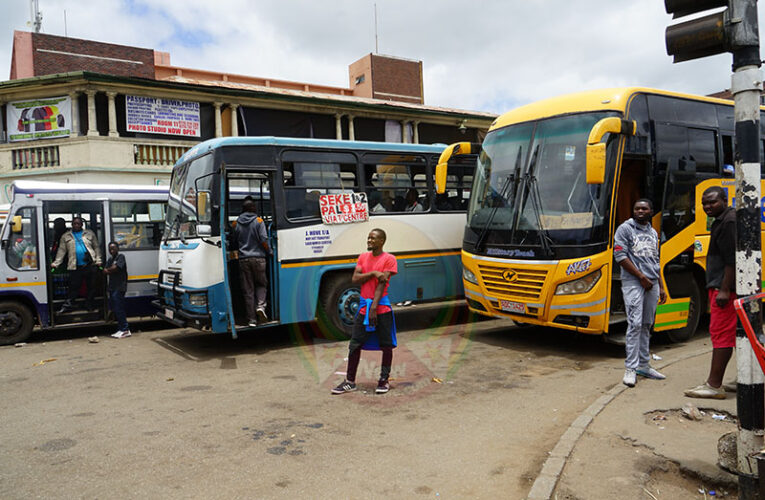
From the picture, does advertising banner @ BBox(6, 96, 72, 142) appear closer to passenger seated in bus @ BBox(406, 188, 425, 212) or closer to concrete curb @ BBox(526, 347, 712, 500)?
passenger seated in bus @ BBox(406, 188, 425, 212)

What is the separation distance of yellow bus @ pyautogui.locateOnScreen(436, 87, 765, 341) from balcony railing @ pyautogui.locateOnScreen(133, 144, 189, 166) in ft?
48.2

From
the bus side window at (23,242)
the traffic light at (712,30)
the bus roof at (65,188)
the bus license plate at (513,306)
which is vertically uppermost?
the traffic light at (712,30)

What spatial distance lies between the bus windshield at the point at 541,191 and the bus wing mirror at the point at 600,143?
294 millimetres

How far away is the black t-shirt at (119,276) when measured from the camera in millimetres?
9867

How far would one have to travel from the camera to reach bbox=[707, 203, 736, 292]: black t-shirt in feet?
17.6

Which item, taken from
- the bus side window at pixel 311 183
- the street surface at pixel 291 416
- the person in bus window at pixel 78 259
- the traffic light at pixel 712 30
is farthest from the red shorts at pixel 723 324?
the person in bus window at pixel 78 259

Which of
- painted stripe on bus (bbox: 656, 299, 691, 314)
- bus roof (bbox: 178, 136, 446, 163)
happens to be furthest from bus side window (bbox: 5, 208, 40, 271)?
painted stripe on bus (bbox: 656, 299, 691, 314)

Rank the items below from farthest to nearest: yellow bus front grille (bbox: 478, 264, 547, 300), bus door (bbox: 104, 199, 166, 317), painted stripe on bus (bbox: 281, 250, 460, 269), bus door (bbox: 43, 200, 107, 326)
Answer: bus door (bbox: 104, 199, 166, 317) → bus door (bbox: 43, 200, 107, 326) → painted stripe on bus (bbox: 281, 250, 460, 269) → yellow bus front grille (bbox: 478, 264, 547, 300)

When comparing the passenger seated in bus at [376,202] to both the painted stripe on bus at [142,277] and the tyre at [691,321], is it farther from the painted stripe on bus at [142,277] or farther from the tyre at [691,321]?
the tyre at [691,321]

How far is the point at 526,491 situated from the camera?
12.8 feet

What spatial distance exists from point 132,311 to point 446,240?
584cm

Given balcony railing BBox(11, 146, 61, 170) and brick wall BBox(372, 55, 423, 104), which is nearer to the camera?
balcony railing BBox(11, 146, 61, 170)

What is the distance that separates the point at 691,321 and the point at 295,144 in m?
6.35

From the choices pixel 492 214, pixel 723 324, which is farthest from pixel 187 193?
pixel 723 324
